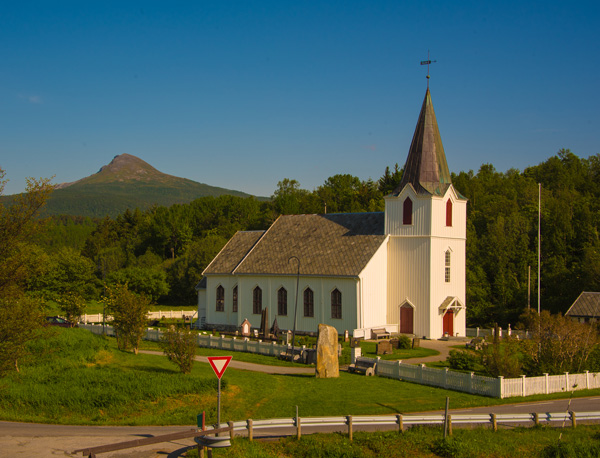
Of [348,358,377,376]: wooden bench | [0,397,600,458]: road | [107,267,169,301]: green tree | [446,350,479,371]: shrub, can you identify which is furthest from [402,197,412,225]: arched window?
[107,267,169,301]: green tree

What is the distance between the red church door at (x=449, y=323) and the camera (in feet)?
141

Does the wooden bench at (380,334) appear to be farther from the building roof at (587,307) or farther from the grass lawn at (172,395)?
the grass lawn at (172,395)

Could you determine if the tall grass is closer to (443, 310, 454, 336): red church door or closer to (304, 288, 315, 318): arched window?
(304, 288, 315, 318): arched window

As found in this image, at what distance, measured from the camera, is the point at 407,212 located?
43.3 meters

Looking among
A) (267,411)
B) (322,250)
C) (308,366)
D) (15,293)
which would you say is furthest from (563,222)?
(15,293)

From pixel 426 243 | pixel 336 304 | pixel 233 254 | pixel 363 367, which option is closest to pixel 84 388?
pixel 363 367

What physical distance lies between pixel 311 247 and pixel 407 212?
25.2 ft

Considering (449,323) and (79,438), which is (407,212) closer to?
(449,323)

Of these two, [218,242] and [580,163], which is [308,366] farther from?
[580,163]

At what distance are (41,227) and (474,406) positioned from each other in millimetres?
18841

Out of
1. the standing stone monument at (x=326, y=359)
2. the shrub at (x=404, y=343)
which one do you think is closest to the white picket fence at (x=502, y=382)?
the standing stone monument at (x=326, y=359)

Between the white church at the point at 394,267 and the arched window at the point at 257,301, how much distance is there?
11 cm

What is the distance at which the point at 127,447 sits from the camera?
52.1 ft

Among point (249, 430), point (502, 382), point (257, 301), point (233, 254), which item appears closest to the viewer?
point (249, 430)
